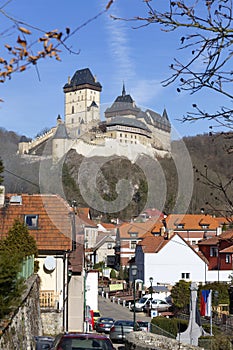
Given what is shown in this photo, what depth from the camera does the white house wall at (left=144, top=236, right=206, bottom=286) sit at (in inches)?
2050

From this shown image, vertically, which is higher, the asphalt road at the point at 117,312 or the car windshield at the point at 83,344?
the car windshield at the point at 83,344

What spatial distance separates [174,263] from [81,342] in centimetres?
4295

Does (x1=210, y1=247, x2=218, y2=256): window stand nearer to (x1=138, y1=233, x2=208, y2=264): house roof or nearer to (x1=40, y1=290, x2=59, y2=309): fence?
(x1=138, y1=233, x2=208, y2=264): house roof

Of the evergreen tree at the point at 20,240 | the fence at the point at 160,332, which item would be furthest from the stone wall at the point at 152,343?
the evergreen tree at the point at 20,240

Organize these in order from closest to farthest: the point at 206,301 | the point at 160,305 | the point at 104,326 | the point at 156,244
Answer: the point at 206,301, the point at 104,326, the point at 160,305, the point at 156,244

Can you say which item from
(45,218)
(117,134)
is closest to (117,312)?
(117,134)

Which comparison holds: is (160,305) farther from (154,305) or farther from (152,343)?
(152,343)

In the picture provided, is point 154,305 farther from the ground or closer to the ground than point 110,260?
closer to the ground

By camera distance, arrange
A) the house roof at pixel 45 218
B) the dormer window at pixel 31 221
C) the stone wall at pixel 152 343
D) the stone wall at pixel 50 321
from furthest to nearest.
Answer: the dormer window at pixel 31 221 < the house roof at pixel 45 218 < the stone wall at pixel 50 321 < the stone wall at pixel 152 343

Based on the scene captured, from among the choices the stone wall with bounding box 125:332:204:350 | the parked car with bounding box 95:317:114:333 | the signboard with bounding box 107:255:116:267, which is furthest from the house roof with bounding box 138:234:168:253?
the stone wall with bounding box 125:332:204:350

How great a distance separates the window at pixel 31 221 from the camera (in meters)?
22.9

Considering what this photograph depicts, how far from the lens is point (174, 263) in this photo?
5244 cm

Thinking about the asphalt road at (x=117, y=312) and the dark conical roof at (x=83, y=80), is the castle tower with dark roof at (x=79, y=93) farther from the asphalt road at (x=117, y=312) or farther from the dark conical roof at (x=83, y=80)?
the asphalt road at (x=117, y=312)

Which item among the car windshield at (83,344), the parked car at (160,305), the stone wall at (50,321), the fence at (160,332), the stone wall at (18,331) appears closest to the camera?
the stone wall at (18,331)
